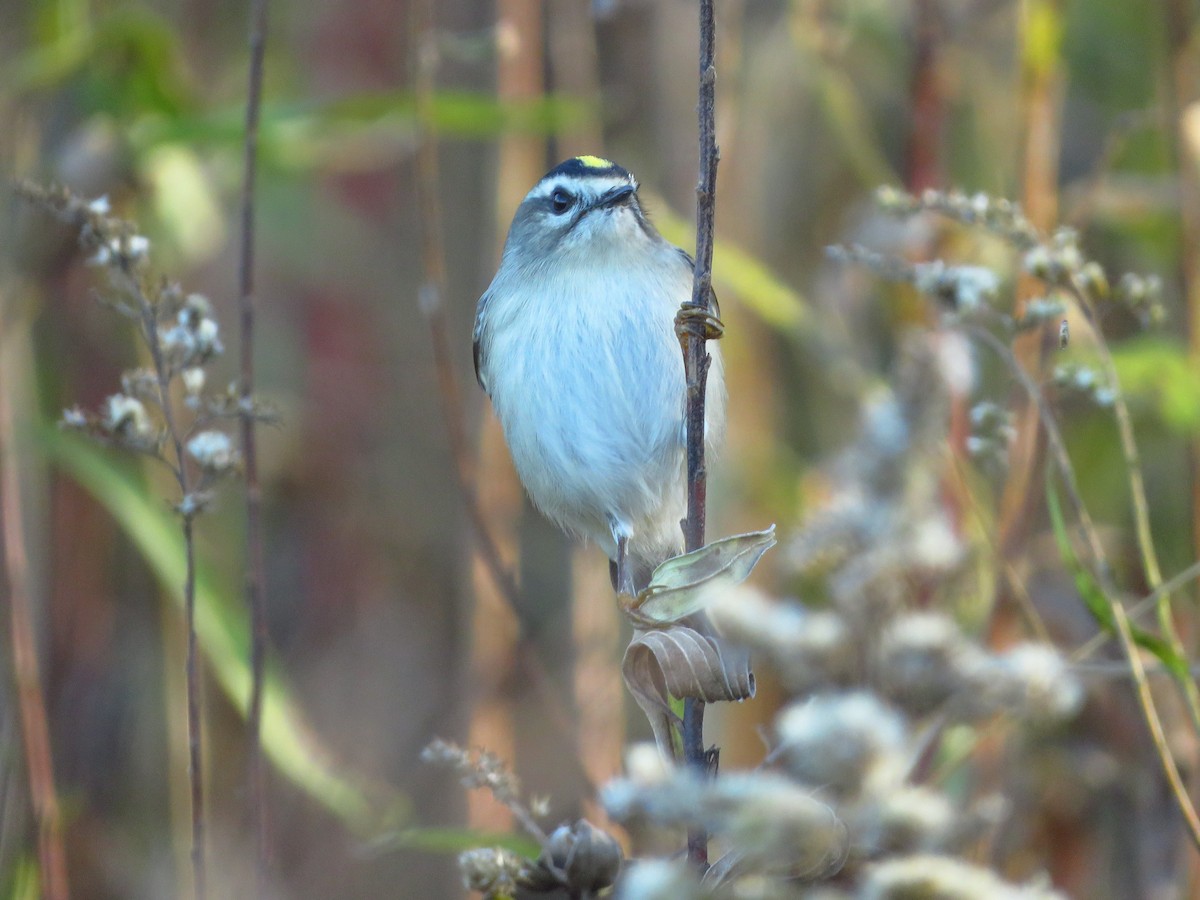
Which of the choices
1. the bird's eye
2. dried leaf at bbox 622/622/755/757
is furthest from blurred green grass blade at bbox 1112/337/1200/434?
dried leaf at bbox 622/622/755/757

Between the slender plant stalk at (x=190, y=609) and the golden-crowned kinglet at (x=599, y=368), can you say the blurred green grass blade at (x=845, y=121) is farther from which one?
the slender plant stalk at (x=190, y=609)

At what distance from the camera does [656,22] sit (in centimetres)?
367

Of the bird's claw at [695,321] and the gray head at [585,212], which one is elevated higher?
the gray head at [585,212]

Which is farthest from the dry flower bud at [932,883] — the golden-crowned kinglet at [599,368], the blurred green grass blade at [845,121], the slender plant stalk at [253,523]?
the blurred green grass blade at [845,121]

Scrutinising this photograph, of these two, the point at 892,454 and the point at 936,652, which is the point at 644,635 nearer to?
the point at 936,652

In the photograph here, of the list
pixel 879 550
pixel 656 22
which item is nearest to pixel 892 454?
pixel 879 550

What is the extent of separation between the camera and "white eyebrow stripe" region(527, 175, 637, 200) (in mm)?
2480

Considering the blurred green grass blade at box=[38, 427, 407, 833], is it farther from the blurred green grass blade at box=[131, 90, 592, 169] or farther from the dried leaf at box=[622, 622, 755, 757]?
the dried leaf at box=[622, 622, 755, 757]

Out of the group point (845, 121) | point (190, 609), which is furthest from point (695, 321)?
point (845, 121)

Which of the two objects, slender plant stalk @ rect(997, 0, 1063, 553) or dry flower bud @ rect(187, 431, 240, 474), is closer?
dry flower bud @ rect(187, 431, 240, 474)

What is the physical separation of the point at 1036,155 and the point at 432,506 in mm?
2988

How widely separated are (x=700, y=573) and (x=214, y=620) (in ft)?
4.50

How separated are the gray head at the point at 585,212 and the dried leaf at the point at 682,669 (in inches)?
46.5

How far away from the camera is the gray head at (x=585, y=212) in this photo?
2449mm
